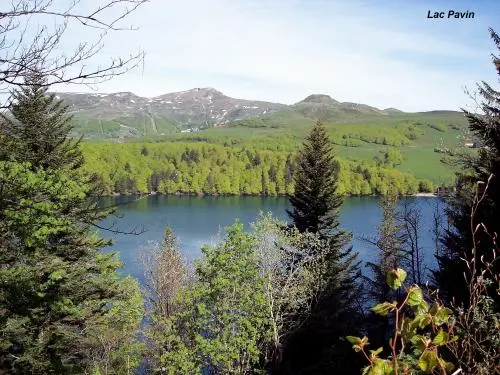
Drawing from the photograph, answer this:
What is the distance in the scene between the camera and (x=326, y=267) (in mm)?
16391

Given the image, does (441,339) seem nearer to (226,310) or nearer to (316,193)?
(226,310)

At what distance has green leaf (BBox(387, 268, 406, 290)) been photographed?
4.39 ft

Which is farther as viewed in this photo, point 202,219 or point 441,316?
point 202,219

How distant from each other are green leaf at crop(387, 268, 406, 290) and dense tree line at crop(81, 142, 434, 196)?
87.9 metres

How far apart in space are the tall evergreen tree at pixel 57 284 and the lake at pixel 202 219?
54.0ft

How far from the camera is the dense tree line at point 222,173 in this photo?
95.1m

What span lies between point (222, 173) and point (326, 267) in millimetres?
89459

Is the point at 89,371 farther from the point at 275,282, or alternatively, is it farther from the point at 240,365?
the point at 275,282

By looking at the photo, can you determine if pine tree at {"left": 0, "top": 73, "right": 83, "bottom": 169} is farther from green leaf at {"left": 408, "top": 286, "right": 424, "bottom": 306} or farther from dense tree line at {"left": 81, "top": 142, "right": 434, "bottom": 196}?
dense tree line at {"left": 81, "top": 142, "right": 434, "bottom": 196}

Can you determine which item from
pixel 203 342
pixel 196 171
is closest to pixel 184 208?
pixel 196 171

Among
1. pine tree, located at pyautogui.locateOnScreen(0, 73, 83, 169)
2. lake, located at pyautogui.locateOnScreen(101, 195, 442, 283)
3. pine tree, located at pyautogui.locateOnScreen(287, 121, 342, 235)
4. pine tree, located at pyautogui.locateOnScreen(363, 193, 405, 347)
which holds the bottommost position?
lake, located at pyautogui.locateOnScreen(101, 195, 442, 283)

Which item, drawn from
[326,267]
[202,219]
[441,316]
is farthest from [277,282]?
[202,219]

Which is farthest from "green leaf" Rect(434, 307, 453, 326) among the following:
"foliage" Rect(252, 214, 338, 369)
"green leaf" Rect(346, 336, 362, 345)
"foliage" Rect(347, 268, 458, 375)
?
"foliage" Rect(252, 214, 338, 369)

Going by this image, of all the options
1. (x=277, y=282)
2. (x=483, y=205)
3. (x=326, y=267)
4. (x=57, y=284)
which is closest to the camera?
(x=483, y=205)
